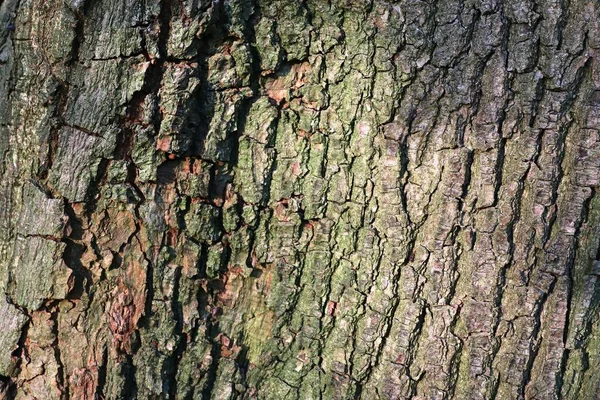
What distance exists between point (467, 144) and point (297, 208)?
0.45 metres

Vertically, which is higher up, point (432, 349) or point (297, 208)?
point (297, 208)

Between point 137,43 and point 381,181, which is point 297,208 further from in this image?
point 137,43

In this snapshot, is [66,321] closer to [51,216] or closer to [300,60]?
[51,216]

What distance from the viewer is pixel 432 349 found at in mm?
1511

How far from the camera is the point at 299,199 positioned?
1.54m

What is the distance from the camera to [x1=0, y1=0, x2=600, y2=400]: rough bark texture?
1426 millimetres

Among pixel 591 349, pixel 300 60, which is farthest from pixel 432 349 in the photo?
pixel 300 60

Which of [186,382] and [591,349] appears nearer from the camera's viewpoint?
[591,349]

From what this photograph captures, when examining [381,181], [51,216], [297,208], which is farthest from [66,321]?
[381,181]

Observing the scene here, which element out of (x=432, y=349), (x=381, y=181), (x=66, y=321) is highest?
(x=381, y=181)

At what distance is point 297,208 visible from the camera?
154cm

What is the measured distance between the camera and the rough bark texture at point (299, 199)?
4.68 ft

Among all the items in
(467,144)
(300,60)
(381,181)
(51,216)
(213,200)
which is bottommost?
(51,216)

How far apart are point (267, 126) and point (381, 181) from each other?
0.32 meters
